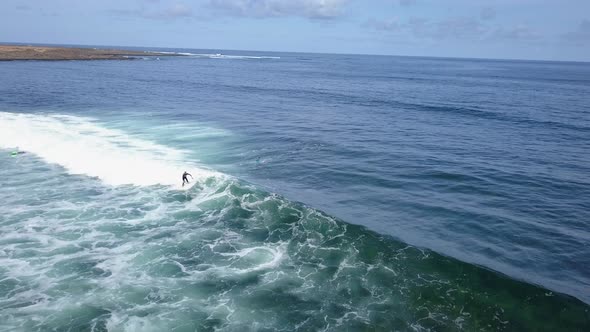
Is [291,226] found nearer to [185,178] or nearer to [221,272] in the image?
[221,272]

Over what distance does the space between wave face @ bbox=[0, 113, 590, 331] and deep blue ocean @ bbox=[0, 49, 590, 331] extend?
0.36 ft

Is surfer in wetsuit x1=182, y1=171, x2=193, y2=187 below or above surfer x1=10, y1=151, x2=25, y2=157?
above

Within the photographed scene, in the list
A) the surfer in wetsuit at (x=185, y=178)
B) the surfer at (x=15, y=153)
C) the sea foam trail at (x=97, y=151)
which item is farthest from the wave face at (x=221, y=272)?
the surfer at (x=15, y=153)

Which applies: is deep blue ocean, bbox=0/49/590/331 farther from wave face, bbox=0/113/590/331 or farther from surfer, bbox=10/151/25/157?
surfer, bbox=10/151/25/157

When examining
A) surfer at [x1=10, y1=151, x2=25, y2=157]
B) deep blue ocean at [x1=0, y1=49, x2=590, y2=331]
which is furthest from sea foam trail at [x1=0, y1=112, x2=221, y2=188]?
surfer at [x1=10, y1=151, x2=25, y2=157]

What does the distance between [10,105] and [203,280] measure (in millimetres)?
69024

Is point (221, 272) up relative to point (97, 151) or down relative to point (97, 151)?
down

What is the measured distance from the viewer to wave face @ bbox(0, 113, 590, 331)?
2131 cm

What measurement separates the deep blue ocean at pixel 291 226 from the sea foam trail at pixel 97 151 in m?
0.29

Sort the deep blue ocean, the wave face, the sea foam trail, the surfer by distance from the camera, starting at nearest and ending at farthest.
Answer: the wave face < the deep blue ocean < the sea foam trail < the surfer

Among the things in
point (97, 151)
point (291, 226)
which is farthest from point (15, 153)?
point (291, 226)

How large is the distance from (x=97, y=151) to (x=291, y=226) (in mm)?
27669

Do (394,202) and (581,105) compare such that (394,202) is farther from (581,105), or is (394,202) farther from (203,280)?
(581,105)

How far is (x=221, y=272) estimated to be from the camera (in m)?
25.2
